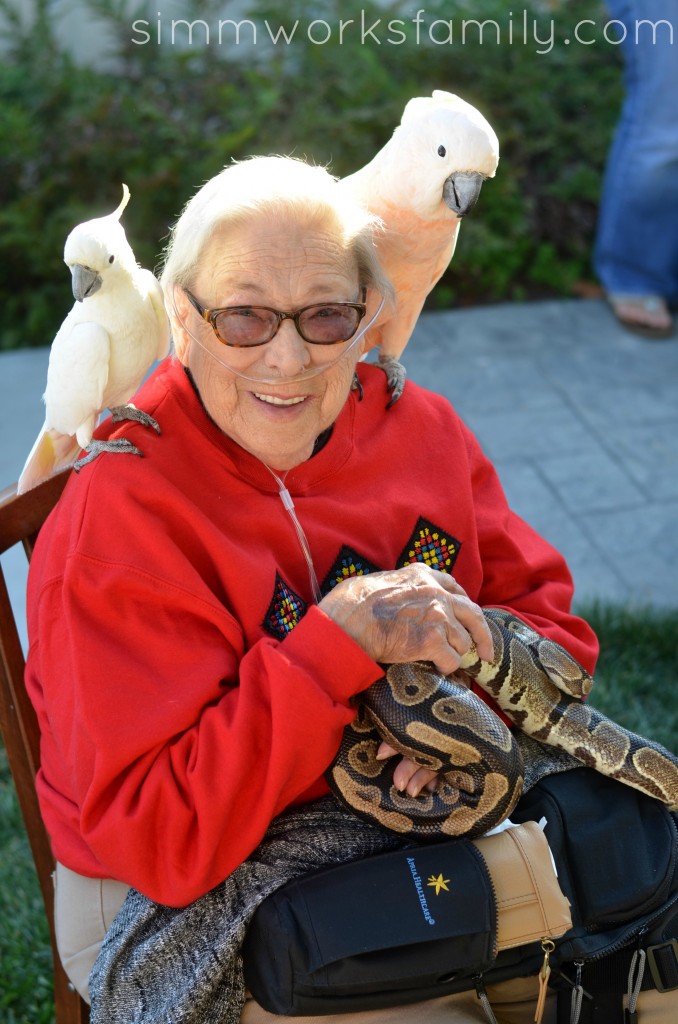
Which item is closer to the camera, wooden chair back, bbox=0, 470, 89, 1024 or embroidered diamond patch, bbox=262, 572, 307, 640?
embroidered diamond patch, bbox=262, 572, 307, 640

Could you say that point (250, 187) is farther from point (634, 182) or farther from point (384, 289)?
point (634, 182)

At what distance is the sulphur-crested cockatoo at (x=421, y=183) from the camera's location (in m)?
2.34

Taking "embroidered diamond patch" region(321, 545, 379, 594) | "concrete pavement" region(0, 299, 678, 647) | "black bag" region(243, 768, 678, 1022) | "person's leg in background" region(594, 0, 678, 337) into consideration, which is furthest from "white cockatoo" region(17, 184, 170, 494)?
"person's leg in background" region(594, 0, 678, 337)

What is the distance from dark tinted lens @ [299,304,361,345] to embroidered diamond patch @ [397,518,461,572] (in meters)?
0.46

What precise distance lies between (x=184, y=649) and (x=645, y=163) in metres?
4.45

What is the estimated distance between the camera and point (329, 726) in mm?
1687

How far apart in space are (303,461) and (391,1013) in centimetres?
98

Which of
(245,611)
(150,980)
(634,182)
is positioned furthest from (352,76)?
(150,980)

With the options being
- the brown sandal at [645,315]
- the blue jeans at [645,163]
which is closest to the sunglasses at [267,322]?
the blue jeans at [645,163]

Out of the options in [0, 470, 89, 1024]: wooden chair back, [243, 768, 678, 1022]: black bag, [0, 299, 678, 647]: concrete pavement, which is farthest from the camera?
[0, 299, 678, 647]: concrete pavement

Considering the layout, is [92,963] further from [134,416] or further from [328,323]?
[328,323]

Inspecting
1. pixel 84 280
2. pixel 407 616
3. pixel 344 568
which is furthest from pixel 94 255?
pixel 407 616

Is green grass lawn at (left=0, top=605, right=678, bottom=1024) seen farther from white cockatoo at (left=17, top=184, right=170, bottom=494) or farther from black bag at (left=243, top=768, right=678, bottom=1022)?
white cockatoo at (left=17, top=184, right=170, bottom=494)

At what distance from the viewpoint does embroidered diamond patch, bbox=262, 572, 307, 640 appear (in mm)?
1887
